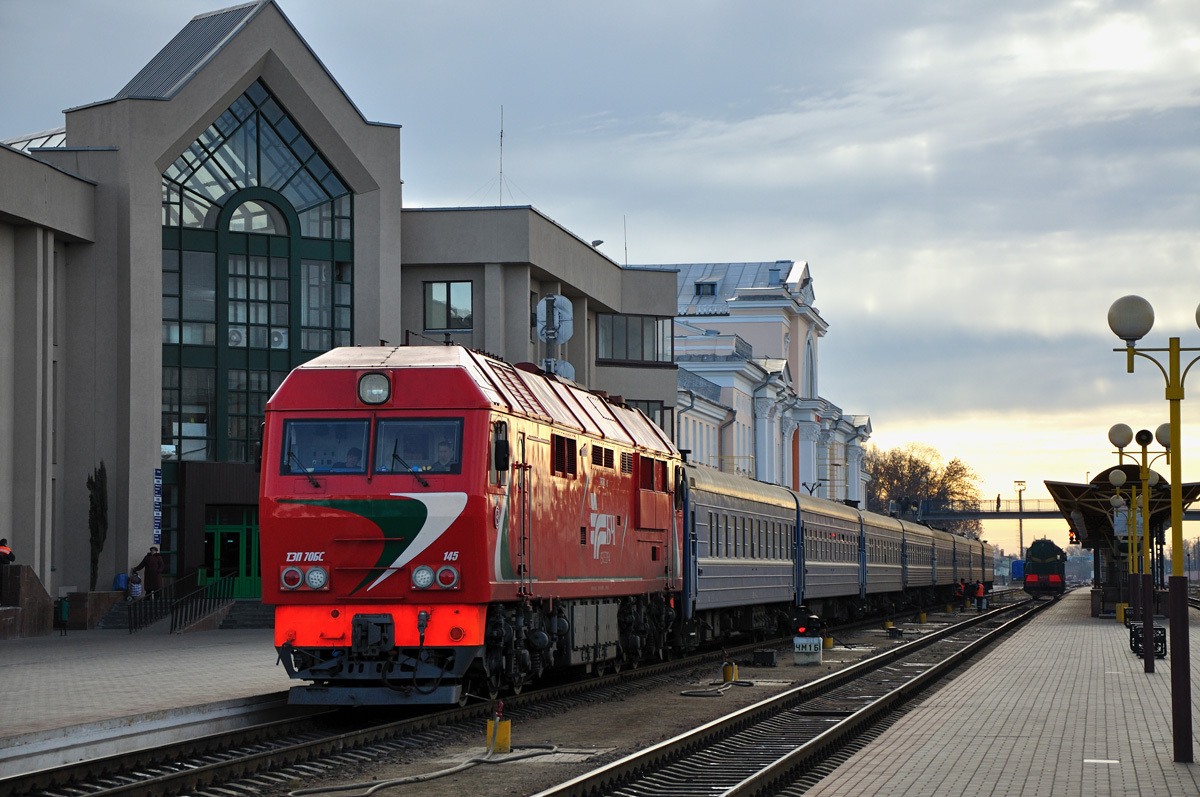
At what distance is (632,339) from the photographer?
5416 centimetres

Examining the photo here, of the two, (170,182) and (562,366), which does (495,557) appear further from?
(170,182)

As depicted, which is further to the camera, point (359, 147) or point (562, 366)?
point (359, 147)

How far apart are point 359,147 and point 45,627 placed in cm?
1611

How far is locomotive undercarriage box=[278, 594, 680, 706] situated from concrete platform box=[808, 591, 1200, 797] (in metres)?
4.05

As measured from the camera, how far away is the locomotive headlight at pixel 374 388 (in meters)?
16.1

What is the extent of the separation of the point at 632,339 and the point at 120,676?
3411 centimetres

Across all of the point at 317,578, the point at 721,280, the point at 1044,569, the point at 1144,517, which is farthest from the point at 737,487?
the point at 721,280

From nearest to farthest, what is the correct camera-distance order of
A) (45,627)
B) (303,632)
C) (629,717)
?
(303,632) < (629,717) < (45,627)

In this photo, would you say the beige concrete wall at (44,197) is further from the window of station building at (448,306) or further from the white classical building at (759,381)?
the white classical building at (759,381)

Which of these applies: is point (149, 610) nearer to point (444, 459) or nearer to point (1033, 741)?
point (444, 459)

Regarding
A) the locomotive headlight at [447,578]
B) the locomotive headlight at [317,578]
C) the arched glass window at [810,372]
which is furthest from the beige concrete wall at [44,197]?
the arched glass window at [810,372]

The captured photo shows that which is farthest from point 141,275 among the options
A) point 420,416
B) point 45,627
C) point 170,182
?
point 420,416

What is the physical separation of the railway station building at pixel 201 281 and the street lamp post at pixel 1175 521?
2434 cm

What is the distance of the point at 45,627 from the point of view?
3688cm
